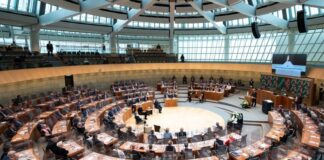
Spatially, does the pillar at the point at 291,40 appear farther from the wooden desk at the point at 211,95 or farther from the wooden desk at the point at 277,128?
the wooden desk at the point at 277,128

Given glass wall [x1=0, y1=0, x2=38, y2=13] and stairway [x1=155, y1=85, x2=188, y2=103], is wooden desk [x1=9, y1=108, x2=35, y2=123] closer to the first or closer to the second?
glass wall [x1=0, y1=0, x2=38, y2=13]

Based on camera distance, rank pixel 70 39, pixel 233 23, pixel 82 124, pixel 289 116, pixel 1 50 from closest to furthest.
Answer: pixel 82 124 → pixel 289 116 → pixel 1 50 → pixel 70 39 → pixel 233 23

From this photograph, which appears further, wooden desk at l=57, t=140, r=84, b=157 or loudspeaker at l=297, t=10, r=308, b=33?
loudspeaker at l=297, t=10, r=308, b=33

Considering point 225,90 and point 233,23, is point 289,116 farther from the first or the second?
point 233,23

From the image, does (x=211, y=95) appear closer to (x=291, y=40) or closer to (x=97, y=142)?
(x=291, y=40)

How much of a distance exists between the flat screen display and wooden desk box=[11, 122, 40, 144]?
1967 cm

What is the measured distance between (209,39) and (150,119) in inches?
864

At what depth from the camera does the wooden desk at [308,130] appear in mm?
10472

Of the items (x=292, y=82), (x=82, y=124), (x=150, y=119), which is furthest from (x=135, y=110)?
(x=292, y=82)

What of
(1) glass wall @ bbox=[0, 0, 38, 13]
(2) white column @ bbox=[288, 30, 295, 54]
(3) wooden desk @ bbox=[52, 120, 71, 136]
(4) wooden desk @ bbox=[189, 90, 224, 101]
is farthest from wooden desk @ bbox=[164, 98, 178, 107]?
(1) glass wall @ bbox=[0, 0, 38, 13]

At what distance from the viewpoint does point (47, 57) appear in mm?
20203

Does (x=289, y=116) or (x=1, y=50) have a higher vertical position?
(x=1, y=50)

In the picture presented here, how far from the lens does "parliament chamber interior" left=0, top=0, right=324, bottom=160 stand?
11031mm

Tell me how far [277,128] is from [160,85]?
17.7 meters
